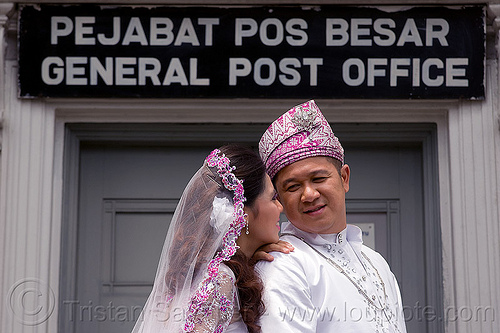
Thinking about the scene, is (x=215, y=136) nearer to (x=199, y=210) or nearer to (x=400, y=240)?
(x=400, y=240)

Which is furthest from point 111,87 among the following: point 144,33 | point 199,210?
point 199,210

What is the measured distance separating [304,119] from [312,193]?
0.27m

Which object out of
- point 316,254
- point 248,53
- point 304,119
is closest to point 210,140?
point 248,53

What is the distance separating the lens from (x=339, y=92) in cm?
369

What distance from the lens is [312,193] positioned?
2.47 metres

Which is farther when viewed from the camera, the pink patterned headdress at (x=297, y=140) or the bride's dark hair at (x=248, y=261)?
the pink patterned headdress at (x=297, y=140)

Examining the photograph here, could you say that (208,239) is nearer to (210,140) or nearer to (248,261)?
(248,261)

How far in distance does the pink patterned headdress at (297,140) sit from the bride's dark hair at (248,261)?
58 millimetres

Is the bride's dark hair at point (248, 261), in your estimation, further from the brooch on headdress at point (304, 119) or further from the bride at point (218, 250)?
the brooch on headdress at point (304, 119)

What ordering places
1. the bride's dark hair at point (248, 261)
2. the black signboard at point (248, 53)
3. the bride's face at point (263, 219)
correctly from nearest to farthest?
the bride's dark hair at point (248, 261)
the bride's face at point (263, 219)
the black signboard at point (248, 53)

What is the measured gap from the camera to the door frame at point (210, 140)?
12.3 feet

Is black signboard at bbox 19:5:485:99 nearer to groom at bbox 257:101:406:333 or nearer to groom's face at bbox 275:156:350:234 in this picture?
groom at bbox 257:101:406:333

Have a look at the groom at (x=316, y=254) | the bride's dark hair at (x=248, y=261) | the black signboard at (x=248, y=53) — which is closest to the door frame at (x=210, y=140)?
→ the black signboard at (x=248, y=53)

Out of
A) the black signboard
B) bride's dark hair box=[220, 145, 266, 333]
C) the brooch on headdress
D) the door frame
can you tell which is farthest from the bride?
the door frame
